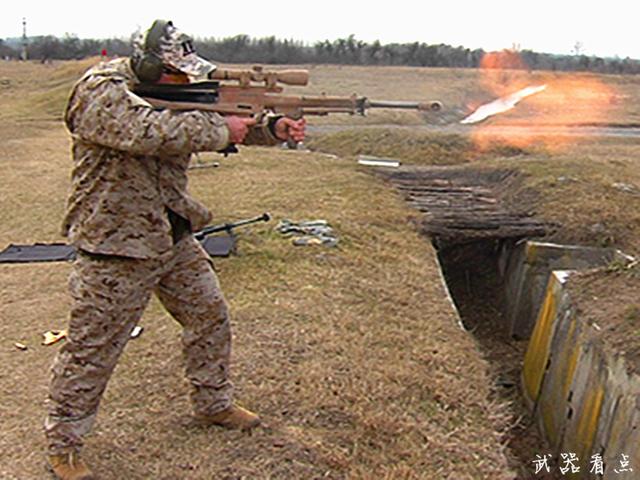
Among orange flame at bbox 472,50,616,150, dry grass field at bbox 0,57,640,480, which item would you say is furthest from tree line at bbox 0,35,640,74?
dry grass field at bbox 0,57,640,480

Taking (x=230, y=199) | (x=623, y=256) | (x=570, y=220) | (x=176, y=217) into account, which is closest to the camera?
(x=176, y=217)

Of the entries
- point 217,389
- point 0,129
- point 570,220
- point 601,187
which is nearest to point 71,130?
point 217,389

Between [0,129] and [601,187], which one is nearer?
[601,187]

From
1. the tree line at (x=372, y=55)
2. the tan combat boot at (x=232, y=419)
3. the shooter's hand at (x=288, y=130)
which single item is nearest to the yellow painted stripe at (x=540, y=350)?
the tan combat boot at (x=232, y=419)

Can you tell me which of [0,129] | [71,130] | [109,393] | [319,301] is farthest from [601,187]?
[0,129]

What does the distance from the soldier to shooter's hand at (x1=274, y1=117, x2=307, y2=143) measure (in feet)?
0.33

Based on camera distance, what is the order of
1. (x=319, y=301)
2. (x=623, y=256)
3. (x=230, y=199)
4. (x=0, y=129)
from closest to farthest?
(x=319, y=301) → (x=623, y=256) → (x=230, y=199) → (x=0, y=129)

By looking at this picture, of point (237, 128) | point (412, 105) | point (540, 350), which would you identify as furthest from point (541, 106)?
point (237, 128)

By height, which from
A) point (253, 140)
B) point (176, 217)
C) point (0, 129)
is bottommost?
point (0, 129)

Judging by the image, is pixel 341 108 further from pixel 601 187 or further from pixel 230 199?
pixel 601 187

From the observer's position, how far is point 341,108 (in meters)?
4.55

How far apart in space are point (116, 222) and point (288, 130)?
938 mm

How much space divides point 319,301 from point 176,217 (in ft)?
9.27

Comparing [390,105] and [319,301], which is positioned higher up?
[390,105]
